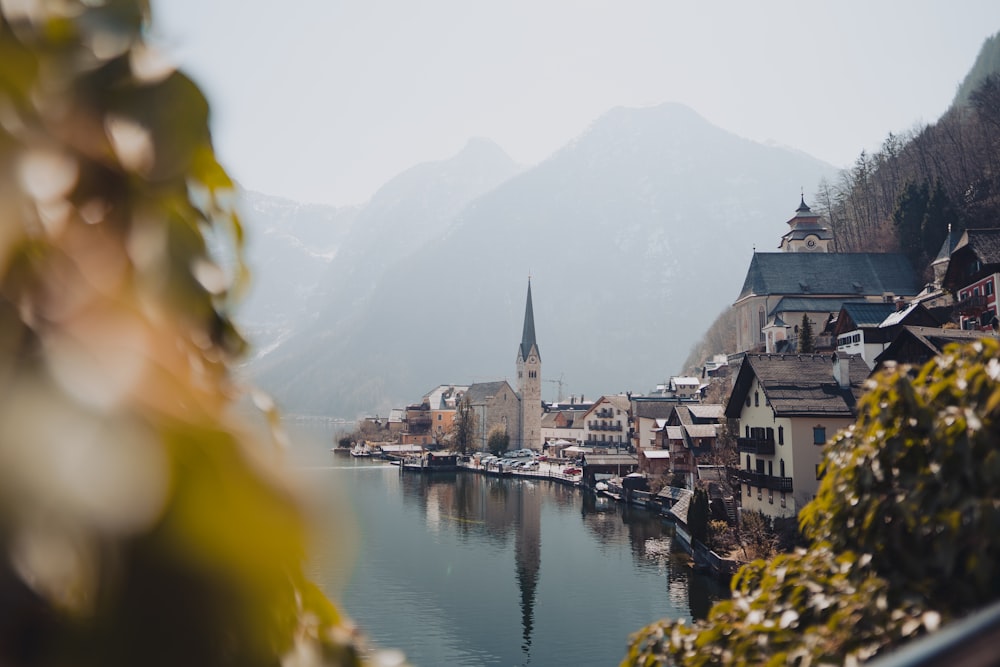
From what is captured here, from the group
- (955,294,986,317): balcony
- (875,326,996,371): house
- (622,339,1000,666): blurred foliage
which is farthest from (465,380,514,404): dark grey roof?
(622,339,1000,666): blurred foliage

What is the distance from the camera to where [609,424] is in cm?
8881

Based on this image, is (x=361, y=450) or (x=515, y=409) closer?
(x=515, y=409)

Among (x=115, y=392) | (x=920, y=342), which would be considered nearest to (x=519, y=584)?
(x=920, y=342)

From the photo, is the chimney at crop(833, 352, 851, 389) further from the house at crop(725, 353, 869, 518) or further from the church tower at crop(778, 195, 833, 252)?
the church tower at crop(778, 195, 833, 252)

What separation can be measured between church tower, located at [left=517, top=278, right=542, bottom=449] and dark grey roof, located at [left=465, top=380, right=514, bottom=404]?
3.13 m

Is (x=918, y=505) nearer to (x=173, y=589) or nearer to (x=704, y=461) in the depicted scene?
(x=173, y=589)

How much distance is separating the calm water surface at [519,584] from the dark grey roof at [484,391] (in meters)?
59.4

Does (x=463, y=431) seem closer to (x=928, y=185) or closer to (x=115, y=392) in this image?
(x=928, y=185)

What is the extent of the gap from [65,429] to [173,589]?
0.17 metres

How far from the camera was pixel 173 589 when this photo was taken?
59 centimetres

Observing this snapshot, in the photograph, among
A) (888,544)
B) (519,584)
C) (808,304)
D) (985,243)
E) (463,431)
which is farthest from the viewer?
(463,431)

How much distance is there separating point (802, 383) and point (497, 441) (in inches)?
2906

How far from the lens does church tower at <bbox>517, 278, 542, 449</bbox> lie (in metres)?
113

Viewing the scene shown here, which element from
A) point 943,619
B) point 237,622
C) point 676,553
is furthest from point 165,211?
point 676,553
